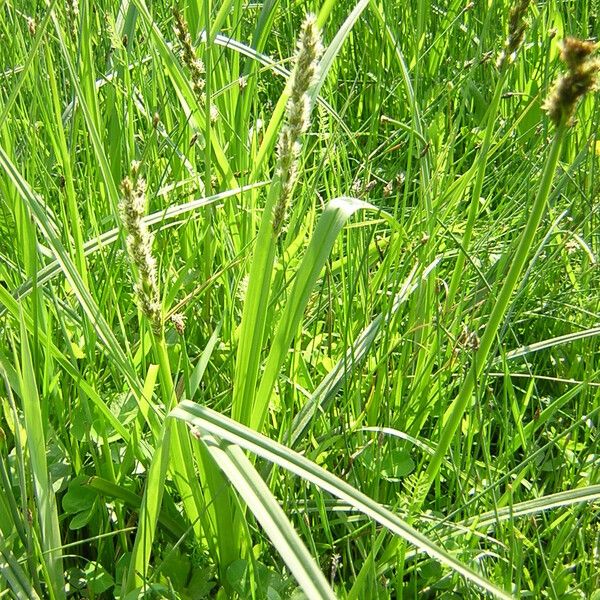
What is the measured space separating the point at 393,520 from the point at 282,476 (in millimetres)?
538

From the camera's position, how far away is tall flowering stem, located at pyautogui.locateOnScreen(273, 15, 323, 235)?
712 millimetres

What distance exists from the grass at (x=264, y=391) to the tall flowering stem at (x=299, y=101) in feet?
0.06

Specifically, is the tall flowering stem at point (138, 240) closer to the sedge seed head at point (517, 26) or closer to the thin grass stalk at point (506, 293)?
the thin grass stalk at point (506, 293)

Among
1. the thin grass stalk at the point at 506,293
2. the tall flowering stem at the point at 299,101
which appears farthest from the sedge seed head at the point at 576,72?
the tall flowering stem at the point at 299,101

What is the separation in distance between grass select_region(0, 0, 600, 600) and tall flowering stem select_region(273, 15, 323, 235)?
2 centimetres

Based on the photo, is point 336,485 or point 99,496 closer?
point 336,485

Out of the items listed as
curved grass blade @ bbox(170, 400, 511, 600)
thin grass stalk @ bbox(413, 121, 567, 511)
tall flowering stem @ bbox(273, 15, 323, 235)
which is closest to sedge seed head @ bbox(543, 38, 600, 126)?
thin grass stalk @ bbox(413, 121, 567, 511)

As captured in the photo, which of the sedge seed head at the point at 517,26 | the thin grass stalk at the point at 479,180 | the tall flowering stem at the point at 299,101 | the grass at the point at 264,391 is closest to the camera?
the tall flowering stem at the point at 299,101

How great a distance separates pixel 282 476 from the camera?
1.17 meters

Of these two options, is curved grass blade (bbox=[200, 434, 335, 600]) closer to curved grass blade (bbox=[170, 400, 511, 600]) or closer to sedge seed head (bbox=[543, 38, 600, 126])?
curved grass blade (bbox=[170, 400, 511, 600])

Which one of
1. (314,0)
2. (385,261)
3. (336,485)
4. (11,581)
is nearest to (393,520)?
(336,485)

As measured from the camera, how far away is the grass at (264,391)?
0.91m

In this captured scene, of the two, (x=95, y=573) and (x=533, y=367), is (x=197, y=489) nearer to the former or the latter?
(x=95, y=573)

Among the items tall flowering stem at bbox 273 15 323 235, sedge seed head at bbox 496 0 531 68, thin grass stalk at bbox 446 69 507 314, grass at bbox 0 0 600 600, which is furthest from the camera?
thin grass stalk at bbox 446 69 507 314
